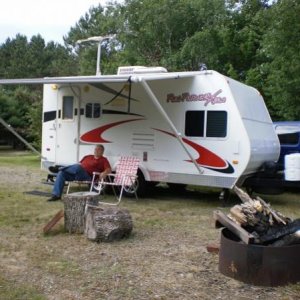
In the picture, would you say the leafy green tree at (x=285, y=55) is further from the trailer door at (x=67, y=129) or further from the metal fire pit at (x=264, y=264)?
the metal fire pit at (x=264, y=264)

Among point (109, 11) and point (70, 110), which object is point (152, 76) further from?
point (109, 11)

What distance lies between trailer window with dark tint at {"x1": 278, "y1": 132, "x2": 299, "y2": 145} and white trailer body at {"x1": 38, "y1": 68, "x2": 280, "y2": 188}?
0.79 metres

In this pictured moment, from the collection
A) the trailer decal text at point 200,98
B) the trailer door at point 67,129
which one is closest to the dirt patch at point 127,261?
the trailer decal text at point 200,98

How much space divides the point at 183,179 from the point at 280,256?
4.94 meters

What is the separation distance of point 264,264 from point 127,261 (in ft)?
5.08

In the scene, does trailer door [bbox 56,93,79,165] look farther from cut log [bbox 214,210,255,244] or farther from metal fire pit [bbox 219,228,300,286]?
metal fire pit [bbox 219,228,300,286]

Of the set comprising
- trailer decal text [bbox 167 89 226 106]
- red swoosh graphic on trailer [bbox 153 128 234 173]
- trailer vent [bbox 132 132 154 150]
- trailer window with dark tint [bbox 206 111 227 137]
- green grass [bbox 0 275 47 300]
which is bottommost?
green grass [bbox 0 275 47 300]

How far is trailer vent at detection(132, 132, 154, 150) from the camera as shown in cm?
1004

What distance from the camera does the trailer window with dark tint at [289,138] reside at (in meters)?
11.4

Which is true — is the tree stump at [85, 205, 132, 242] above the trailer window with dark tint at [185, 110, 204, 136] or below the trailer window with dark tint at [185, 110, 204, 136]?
below

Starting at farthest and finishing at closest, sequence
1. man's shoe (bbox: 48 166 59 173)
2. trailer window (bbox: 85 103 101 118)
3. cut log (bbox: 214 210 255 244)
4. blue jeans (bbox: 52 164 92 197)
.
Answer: man's shoe (bbox: 48 166 59 173) → trailer window (bbox: 85 103 101 118) → blue jeans (bbox: 52 164 92 197) → cut log (bbox: 214 210 255 244)

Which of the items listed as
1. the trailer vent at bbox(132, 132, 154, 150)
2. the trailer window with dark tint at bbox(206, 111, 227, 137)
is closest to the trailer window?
the trailer vent at bbox(132, 132, 154, 150)

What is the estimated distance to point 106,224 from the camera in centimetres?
627

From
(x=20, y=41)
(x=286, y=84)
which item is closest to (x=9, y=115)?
(x=286, y=84)
